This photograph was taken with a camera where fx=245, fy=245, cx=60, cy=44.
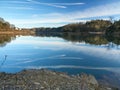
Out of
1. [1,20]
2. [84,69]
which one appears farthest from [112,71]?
[1,20]

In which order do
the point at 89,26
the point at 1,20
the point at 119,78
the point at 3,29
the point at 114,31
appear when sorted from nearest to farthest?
the point at 119,78 < the point at 114,31 < the point at 3,29 < the point at 1,20 < the point at 89,26

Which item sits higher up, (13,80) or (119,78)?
(13,80)

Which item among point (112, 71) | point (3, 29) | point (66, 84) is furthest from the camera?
point (3, 29)

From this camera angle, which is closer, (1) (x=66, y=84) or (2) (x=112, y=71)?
(1) (x=66, y=84)

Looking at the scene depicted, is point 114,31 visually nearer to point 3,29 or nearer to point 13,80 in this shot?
point 3,29

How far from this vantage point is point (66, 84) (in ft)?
35.1

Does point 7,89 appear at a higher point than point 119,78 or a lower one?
higher

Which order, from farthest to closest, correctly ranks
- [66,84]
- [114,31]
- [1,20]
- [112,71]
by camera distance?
[1,20], [114,31], [112,71], [66,84]

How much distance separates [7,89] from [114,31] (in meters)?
111

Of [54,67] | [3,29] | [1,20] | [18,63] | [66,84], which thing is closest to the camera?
[66,84]

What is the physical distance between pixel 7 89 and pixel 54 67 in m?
10.2

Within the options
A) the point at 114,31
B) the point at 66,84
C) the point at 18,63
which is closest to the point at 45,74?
the point at 66,84

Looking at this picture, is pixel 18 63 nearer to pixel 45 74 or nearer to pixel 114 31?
pixel 45 74

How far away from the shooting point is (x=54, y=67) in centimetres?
1914
